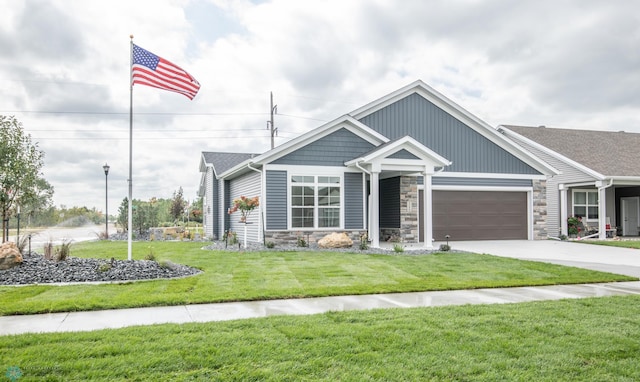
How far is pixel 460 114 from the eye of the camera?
1844 cm

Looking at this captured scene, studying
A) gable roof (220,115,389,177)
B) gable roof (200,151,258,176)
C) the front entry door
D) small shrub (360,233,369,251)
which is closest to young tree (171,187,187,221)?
gable roof (200,151,258,176)

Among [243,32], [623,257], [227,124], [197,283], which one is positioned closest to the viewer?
[197,283]

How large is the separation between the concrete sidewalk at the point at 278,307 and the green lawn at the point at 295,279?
0.29 m

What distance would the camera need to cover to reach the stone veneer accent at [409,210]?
1698 cm

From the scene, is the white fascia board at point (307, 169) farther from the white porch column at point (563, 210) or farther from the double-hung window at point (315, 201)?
the white porch column at point (563, 210)

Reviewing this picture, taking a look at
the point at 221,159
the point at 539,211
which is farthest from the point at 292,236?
the point at 539,211

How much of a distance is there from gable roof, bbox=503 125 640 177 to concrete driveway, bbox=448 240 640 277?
5.24 m

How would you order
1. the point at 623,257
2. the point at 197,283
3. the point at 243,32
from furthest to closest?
the point at 243,32 → the point at 623,257 → the point at 197,283

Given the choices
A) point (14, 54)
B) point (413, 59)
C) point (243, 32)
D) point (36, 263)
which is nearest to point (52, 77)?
point (14, 54)

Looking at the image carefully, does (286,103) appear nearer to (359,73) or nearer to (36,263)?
(359,73)

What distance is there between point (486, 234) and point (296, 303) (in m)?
13.9

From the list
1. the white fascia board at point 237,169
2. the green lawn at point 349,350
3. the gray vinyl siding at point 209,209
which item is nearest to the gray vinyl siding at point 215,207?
the gray vinyl siding at point 209,209

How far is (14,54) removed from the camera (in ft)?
38.3

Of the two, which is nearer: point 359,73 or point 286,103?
point 359,73
